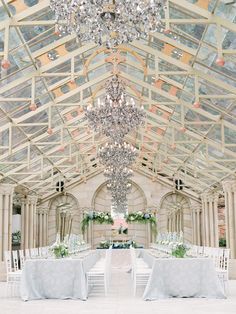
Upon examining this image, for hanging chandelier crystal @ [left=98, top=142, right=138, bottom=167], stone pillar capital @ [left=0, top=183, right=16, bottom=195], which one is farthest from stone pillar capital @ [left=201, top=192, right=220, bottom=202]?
hanging chandelier crystal @ [left=98, top=142, right=138, bottom=167]

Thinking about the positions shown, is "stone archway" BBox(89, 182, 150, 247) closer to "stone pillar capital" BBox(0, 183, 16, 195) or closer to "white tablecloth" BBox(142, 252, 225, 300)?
"stone pillar capital" BBox(0, 183, 16, 195)

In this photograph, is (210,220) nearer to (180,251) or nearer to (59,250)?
(180,251)

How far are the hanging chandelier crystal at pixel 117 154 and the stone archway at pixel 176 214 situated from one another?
12.6 metres

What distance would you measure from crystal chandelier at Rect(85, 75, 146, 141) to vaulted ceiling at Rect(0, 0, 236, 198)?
3.05 feet

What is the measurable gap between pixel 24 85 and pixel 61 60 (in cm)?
126

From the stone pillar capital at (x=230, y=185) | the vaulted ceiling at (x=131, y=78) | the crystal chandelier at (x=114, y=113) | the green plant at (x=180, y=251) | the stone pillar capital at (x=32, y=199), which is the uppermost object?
the vaulted ceiling at (x=131, y=78)

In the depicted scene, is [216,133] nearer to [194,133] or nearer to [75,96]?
[194,133]

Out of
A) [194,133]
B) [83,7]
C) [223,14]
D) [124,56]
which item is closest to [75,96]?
[124,56]

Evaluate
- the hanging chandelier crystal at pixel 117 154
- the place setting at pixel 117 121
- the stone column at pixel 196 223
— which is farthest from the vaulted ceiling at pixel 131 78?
the stone column at pixel 196 223

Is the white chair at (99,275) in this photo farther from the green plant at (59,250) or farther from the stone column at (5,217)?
the stone column at (5,217)

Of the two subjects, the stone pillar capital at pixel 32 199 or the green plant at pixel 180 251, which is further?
the stone pillar capital at pixel 32 199

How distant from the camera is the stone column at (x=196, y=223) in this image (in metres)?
26.1

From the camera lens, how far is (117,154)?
13844 millimetres

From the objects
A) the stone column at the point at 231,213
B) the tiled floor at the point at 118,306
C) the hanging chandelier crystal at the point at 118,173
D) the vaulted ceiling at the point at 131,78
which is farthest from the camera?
the stone column at the point at 231,213
